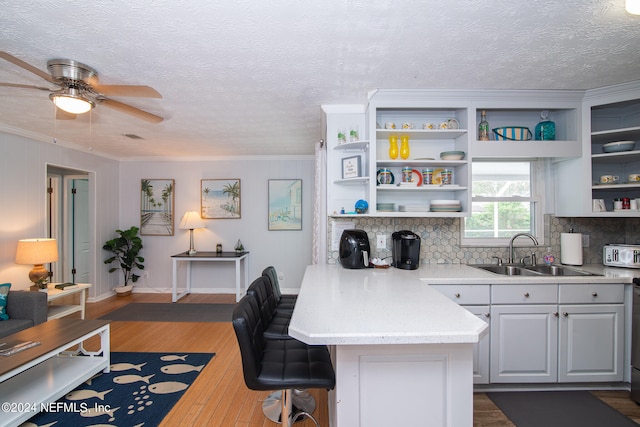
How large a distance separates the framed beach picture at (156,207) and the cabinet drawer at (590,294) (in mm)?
5018

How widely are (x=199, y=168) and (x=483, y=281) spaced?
4339mm

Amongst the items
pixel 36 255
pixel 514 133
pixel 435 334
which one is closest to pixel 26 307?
pixel 36 255

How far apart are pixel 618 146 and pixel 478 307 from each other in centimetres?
175

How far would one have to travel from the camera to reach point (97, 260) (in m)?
4.27

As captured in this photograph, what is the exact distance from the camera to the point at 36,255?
9.48 ft

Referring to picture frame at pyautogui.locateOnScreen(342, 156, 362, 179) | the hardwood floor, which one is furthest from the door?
picture frame at pyautogui.locateOnScreen(342, 156, 362, 179)

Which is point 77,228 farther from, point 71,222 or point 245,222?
point 245,222

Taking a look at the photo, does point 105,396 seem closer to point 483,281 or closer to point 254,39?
point 254,39

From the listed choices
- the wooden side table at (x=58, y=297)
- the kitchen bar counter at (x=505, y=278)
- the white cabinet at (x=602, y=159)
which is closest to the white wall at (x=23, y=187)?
the wooden side table at (x=58, y=297)

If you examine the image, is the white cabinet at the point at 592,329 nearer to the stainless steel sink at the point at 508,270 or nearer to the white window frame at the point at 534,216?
the stainless steel sink at the point at 508,270

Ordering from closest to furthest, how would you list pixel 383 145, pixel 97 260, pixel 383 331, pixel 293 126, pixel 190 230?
pixel 383 331
pixel 383 145
pixel 293 126
pixel 97 260
pixel 190 230

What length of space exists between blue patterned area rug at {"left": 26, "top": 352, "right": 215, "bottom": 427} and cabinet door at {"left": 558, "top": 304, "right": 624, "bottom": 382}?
2804 millimetres

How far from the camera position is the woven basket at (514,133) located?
7.80 feet

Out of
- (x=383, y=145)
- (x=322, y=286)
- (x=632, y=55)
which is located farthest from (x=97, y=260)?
(x=632, y=55)
